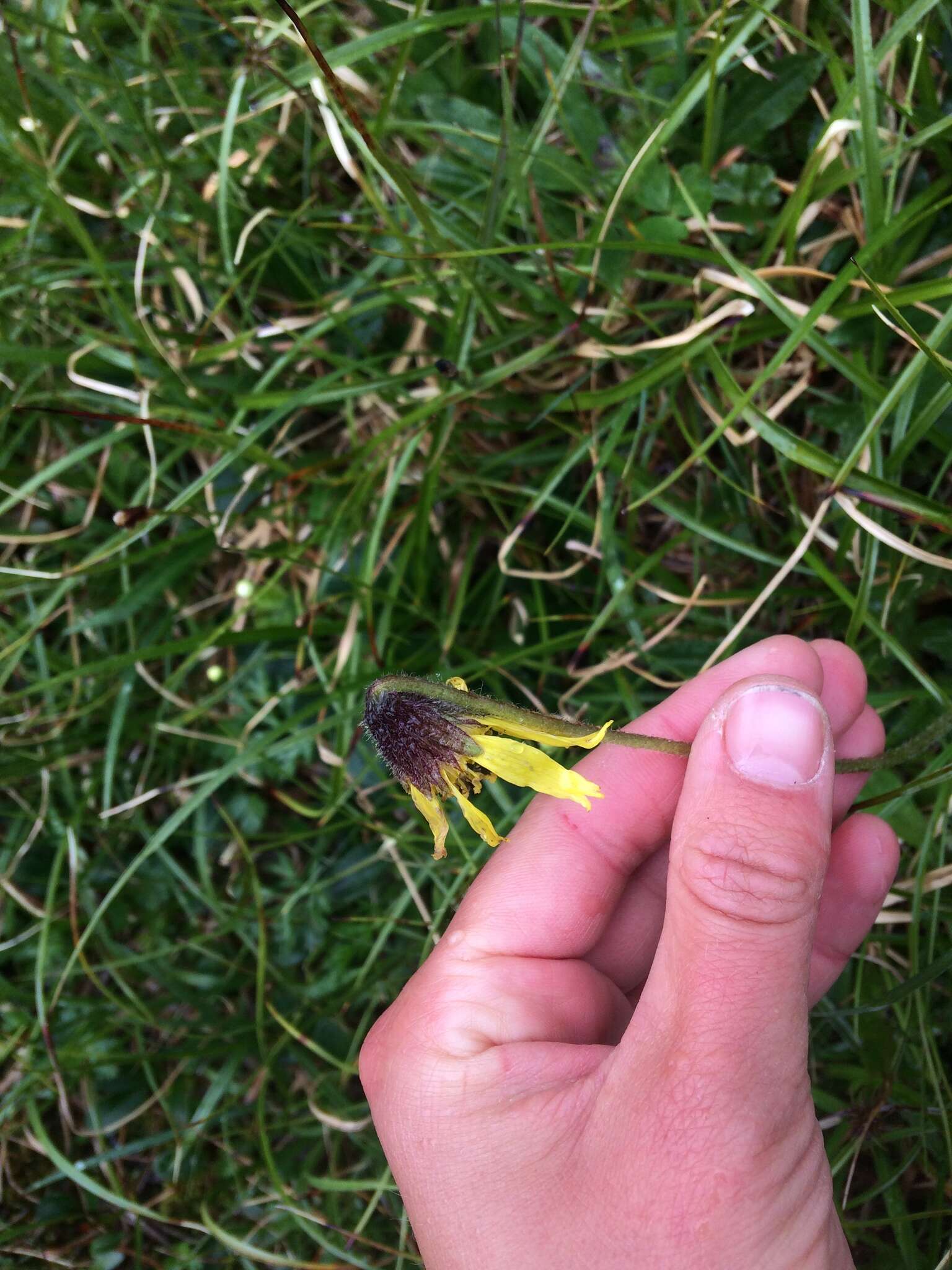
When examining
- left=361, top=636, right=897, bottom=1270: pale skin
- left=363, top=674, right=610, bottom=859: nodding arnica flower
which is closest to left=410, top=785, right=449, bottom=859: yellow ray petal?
left=363, top=674, right=610, bottom=859: nodding arnica flower

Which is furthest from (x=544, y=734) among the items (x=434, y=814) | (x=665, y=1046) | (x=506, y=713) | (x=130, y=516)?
(x=130, y=516)

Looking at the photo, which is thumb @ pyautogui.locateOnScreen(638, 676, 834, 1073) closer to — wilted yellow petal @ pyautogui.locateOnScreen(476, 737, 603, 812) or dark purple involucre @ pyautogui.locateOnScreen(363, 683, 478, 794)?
wilted yellow petal @ pyautogui.locateOnScreen(476, 737, 603, 812)

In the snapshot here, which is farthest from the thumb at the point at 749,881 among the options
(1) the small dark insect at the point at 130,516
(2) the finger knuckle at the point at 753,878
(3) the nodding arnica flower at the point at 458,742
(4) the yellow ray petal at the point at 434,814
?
(1) the small dark insect at the point at 130,516

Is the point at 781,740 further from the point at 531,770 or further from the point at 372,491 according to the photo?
the point at 372,491

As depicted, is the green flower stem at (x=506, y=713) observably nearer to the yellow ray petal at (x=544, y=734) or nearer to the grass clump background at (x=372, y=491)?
the yellow ray petal at (x=544, y=734)

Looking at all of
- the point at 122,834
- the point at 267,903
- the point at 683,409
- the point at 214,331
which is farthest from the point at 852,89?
the point at 122,834

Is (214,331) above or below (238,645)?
above

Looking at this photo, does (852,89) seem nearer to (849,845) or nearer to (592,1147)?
(849,845)
